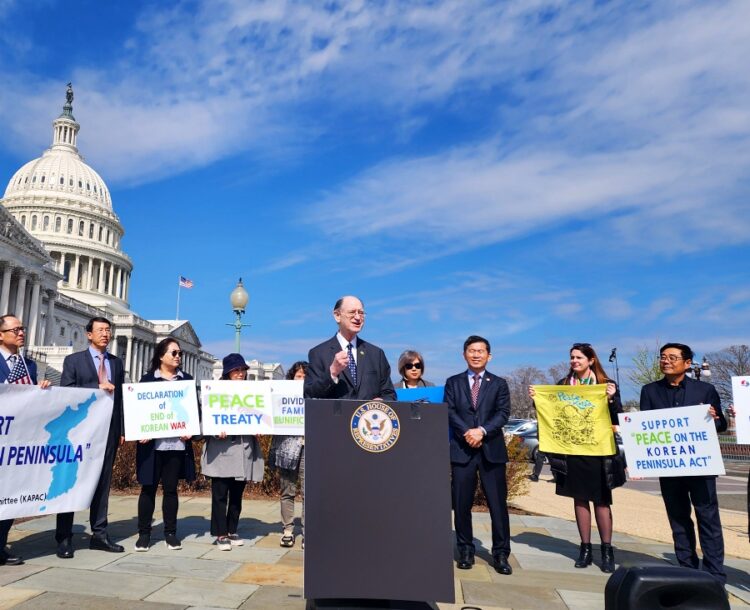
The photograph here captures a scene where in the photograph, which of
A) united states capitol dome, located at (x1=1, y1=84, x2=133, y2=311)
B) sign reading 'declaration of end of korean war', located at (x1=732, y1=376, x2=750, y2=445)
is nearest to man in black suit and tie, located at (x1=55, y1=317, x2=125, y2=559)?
sign reading 'declaration of end of korean war', located at (x1=732, y1=376, x2=750, y2=445)

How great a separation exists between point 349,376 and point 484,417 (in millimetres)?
2081

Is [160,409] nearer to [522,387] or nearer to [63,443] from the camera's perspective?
[63,443]

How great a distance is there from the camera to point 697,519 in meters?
6.22

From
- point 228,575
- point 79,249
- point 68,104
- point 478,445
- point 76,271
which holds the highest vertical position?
point 68,104

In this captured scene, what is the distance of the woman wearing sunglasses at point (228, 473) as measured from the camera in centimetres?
724

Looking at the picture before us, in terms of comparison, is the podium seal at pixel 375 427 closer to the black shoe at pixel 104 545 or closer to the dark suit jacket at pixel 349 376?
the dark suit jacket at pixel 349 376

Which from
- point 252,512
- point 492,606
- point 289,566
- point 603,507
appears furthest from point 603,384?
point 252,512

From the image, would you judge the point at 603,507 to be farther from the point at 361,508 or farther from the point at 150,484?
the point at 150,484

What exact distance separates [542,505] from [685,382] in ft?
22.5

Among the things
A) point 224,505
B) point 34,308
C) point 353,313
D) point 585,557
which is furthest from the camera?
point 34,308

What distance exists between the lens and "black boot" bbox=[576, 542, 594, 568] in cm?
668

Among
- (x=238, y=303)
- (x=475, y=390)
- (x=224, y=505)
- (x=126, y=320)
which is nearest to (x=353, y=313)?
(x=475, y=390)

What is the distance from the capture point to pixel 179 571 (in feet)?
19.7

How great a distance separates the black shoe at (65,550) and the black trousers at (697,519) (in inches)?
243
